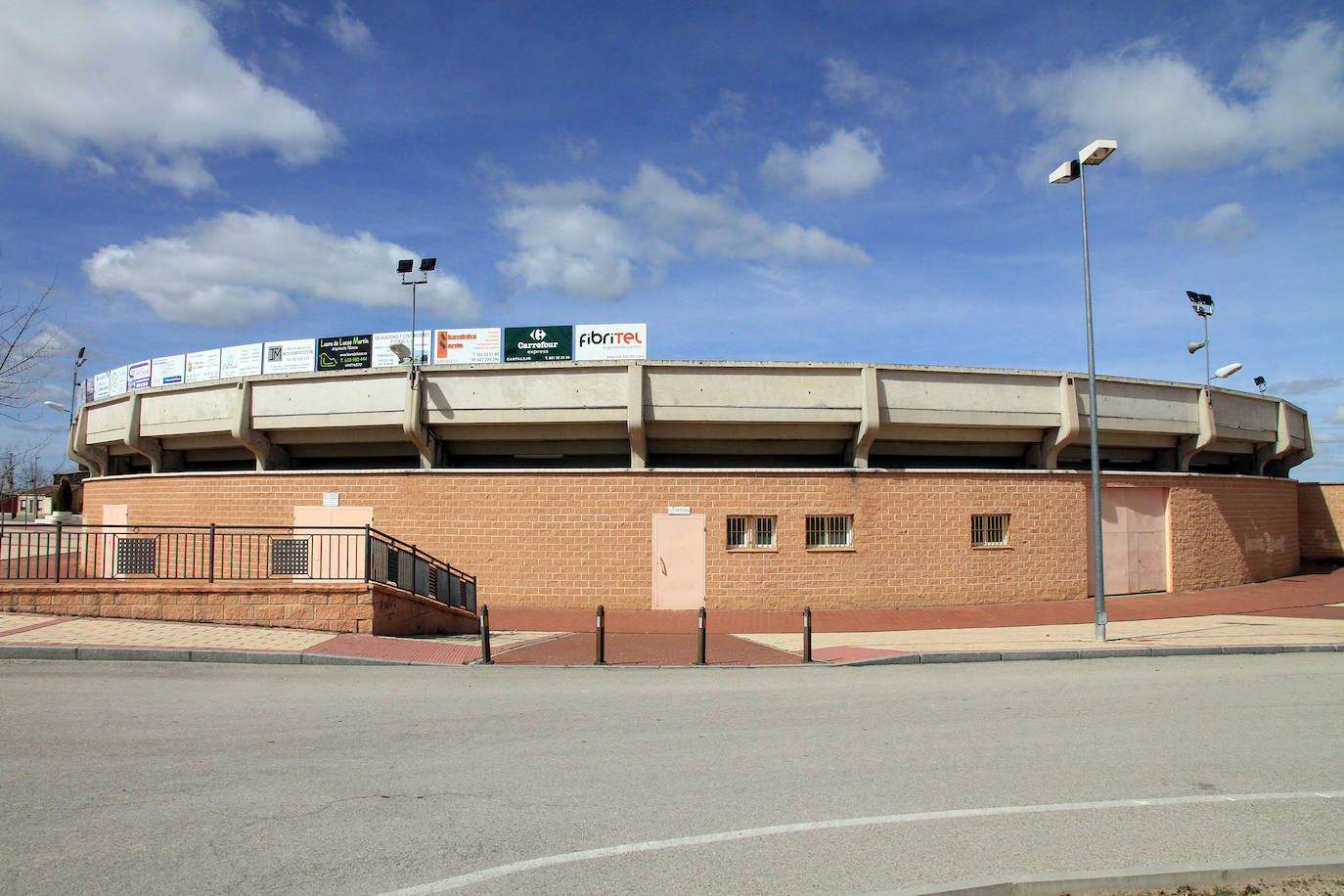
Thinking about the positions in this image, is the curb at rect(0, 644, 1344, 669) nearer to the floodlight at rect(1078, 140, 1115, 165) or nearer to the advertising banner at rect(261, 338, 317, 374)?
the floodlight at rect(1078, 140, 1115, 165)

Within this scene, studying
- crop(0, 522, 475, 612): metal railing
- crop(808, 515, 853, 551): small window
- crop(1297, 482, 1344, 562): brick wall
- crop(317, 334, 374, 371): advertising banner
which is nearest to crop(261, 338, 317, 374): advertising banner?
crop(317, 334, 374, 371): advertising banner

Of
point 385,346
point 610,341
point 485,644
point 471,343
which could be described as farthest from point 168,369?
point 485,644

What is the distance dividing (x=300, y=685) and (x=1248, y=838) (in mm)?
9336

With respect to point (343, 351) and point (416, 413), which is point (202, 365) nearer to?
point (343, 351)

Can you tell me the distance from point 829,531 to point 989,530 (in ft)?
13.9

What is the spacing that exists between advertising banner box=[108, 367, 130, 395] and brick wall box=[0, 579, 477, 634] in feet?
68.0

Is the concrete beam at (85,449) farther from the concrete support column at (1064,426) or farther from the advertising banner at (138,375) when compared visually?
the concrete support column at (1064,426)

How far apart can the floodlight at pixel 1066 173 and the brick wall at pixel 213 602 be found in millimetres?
14542

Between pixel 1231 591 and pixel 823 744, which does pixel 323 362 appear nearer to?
pixel 823 744

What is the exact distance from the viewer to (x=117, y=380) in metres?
31.4

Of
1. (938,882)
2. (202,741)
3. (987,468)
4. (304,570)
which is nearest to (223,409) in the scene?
(304,570)

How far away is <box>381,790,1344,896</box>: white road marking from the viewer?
4.42 metres

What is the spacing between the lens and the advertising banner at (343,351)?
93.7ft

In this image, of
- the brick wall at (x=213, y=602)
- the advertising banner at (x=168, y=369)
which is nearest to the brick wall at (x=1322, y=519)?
the brick wall at (x=213, y=602)
